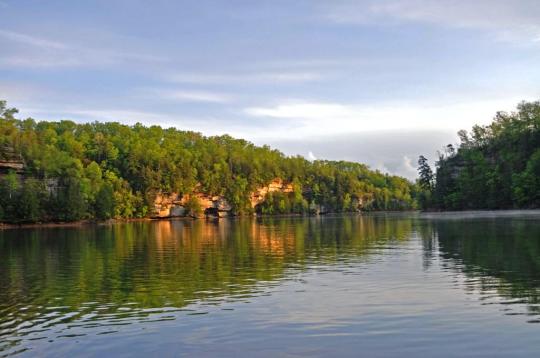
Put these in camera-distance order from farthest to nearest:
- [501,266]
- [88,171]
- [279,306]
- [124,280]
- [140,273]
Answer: [88,171], [140,273], [501,266], [124,280], [279,306]

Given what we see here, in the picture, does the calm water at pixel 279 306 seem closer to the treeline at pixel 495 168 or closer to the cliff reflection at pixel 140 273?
the cliff reflection at pixel 140 273

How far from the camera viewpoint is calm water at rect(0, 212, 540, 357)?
1558 cm

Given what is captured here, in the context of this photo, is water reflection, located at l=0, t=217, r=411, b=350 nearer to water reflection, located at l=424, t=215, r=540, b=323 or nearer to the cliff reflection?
the cliff reflection

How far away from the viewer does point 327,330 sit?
1720 cm

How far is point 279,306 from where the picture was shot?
68.6ft

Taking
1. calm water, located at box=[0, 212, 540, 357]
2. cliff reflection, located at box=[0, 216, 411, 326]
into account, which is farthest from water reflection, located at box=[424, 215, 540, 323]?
cliff reflection, located at box=[0, 216, 411, 326]

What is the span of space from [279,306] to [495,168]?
138 m

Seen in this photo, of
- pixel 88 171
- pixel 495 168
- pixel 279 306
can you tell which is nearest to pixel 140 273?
pixel 279 306

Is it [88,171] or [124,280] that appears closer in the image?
[124,280]

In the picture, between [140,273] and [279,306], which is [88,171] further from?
[279,306]

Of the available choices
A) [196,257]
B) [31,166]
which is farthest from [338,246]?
[31,166]

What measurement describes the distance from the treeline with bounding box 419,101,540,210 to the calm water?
99.2 m

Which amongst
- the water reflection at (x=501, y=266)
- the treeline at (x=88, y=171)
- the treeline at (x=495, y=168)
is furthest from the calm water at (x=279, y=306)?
the treeline at (x=495, y=168)

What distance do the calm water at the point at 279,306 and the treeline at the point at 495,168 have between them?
325 ft
